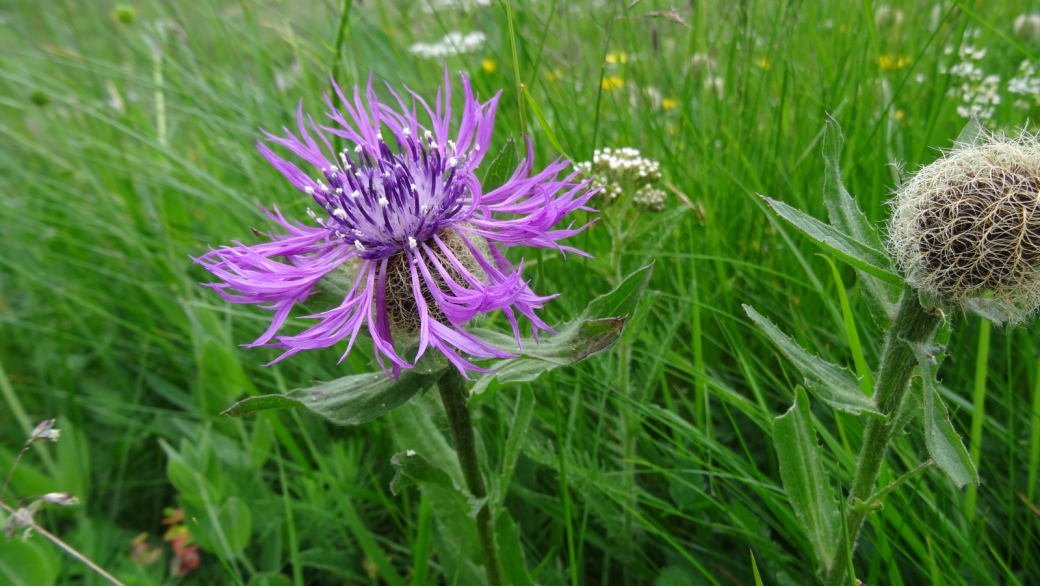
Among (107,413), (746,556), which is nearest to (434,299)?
(746,556)

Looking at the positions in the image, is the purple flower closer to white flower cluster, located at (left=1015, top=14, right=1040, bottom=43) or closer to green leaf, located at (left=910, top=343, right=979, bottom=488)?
green leaf, located at (left=910, top=343, right=979, bottom=488)

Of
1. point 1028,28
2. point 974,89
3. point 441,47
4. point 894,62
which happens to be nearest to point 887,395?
point 974,89

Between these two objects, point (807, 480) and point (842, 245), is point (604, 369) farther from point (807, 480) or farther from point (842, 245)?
point (842, 245)

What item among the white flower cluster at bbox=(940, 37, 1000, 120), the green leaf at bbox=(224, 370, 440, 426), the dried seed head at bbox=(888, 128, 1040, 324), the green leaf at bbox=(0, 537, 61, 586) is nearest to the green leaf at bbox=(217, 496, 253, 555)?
the green leaf at bbox=(0, 537, 61, 586)

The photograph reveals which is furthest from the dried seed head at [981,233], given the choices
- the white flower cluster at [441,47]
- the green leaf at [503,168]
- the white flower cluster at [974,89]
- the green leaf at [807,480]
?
the white flower cluster at [441,47]

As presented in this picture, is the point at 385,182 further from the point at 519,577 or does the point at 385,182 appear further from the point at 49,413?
the point at 49,413

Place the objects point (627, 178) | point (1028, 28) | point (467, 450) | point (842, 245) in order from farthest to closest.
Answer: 1. point (1028, 28)
2. point (627, 178)
3. point (467, 450)
4. point (842, 245)

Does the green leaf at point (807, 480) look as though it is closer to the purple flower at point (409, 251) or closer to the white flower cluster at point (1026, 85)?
the purple flower at point (409, 251)
